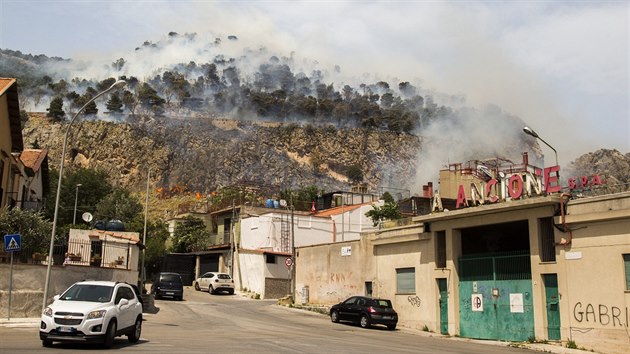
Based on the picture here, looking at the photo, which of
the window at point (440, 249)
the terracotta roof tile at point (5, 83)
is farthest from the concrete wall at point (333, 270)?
the terracotta roof tile at point (5, 83)

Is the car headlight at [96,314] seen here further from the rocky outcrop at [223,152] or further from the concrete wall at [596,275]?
the rocky outcrop at [223,152]

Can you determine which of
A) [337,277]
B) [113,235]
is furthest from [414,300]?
[113,235]

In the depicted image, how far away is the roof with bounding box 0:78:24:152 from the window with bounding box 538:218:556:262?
2671 cm

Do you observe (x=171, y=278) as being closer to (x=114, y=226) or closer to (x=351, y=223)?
(x=114, y=226)

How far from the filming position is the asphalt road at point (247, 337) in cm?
1602

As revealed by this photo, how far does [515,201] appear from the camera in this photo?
82.1 feet

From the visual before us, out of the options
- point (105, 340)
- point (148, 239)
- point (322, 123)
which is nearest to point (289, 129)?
point (322, 123)

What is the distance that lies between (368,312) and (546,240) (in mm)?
8830

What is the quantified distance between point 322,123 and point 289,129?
11.6 metres

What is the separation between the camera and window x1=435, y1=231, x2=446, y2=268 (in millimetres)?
29234

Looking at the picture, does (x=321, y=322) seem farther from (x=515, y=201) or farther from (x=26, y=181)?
(x=26, y=181)

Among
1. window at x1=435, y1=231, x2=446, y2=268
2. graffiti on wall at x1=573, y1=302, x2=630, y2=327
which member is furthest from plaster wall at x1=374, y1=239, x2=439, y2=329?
graffiti on wall at x1=573, y1=302, x2=630, y2=327

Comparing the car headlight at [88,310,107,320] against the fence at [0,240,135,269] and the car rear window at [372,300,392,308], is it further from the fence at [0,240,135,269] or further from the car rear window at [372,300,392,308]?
the car rear window at [372,300,392,308]

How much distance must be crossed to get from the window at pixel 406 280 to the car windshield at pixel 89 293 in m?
17.7
